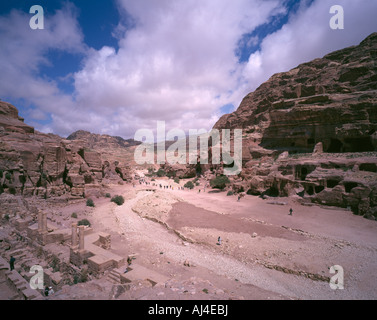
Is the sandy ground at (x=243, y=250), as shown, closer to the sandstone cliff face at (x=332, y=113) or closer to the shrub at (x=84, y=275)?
the shrub at (x=84, y=275)

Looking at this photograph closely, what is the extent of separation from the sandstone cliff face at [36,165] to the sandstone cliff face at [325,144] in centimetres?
2491

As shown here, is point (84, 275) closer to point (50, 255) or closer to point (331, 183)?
point (50, 255)

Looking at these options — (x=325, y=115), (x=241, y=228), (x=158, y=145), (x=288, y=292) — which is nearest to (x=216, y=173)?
(x=325, y=115)

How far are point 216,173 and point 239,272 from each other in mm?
32954

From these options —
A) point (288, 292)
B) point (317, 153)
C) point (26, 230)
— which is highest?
point (317, 153)

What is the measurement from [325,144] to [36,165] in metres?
42.5

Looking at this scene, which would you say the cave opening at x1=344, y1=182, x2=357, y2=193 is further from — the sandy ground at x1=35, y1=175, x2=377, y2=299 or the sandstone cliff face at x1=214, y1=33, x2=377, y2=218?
the sandy ground at x1=35, y1=175, x2=377, y2=299

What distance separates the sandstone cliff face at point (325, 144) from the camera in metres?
21.7

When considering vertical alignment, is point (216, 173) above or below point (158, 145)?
below

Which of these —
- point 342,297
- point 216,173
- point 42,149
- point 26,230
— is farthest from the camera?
point 216,173

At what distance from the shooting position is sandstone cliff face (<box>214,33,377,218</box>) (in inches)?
855

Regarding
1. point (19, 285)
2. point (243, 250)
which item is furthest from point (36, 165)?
point (243, 250)
